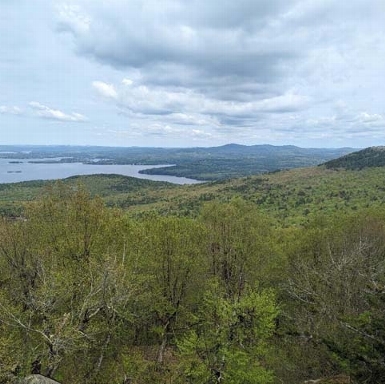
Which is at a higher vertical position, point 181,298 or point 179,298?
point 179,298

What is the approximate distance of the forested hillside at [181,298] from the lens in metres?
22.8

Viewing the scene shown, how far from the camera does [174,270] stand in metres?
32.0

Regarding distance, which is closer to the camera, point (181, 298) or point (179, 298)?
point (179, 298)

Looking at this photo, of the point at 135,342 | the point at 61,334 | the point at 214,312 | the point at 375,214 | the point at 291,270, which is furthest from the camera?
the point at 375,214

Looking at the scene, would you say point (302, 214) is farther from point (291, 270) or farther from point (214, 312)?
point (214, 312)

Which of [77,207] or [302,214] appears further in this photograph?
[302,214]

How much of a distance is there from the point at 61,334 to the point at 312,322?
18638mm

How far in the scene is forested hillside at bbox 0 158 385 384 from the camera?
74.9 feet

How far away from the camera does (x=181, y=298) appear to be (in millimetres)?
32656

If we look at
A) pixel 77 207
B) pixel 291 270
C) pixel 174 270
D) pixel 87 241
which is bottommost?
pixel 291 270

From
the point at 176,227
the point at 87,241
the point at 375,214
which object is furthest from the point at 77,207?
the point at 375,214

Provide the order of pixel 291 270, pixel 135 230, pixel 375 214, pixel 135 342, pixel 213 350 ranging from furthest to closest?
1. pixel 375 214
2. pixel 291 270
3. pixel 135 342
4. pixel 135 230
5. pixel 213 350

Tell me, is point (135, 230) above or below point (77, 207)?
below

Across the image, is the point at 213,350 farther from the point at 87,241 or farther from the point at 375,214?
the point at 375,214
